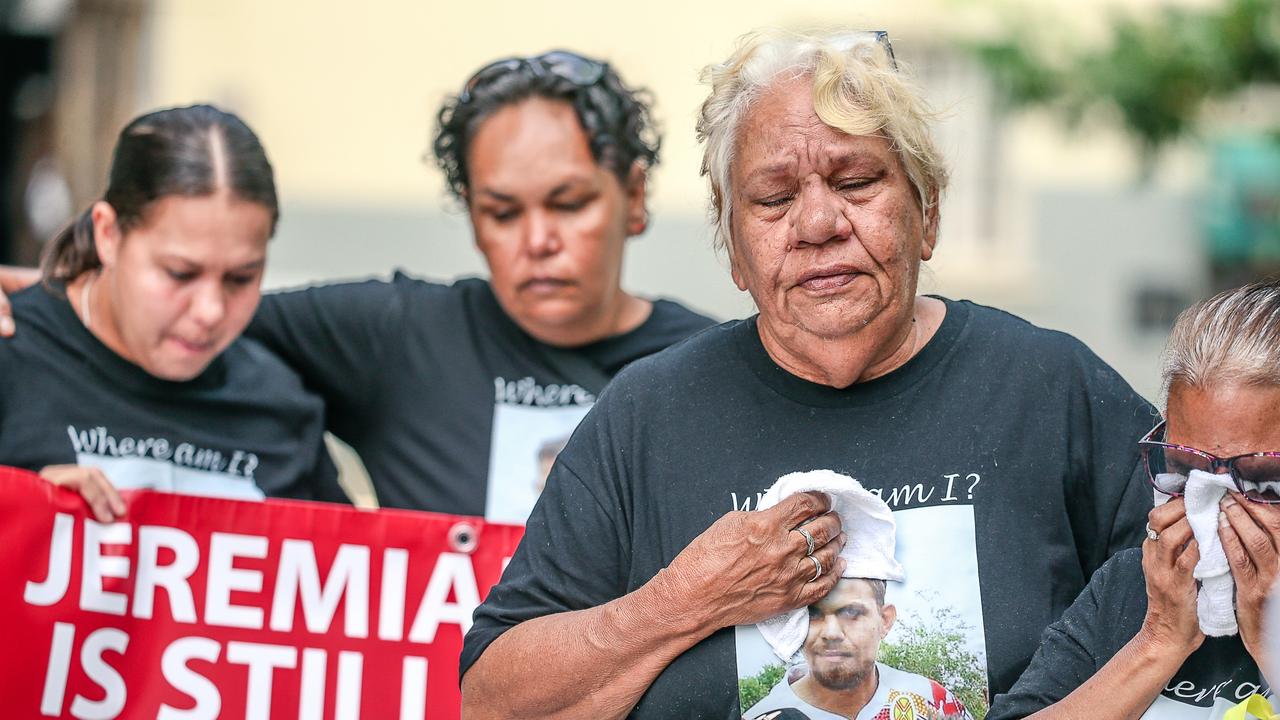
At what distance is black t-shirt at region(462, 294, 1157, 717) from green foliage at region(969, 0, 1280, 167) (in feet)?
20.0

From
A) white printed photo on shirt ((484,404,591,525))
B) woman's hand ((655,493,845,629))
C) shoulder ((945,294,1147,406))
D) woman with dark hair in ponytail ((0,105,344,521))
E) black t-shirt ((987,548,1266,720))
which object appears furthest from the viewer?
white printed photo on shirt ((484,404,591,525))

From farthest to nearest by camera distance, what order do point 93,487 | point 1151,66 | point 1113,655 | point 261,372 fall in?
point 1151,66 → point 261,372 → point 93,487 → point 1113,655

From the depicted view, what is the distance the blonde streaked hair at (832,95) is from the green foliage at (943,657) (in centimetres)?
71

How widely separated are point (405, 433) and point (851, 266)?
1.45 meters

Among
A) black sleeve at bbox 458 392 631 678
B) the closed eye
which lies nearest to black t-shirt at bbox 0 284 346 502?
black sleeve at bbox 458 392 631 678

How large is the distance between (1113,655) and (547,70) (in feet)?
6.56

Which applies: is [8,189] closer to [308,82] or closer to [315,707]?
[308,82]

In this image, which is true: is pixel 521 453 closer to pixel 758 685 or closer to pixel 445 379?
pixel 445 379

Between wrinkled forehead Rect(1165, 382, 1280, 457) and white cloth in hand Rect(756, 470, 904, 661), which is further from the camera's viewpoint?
white cloth in hand Rect(756, 470, 904, 661)

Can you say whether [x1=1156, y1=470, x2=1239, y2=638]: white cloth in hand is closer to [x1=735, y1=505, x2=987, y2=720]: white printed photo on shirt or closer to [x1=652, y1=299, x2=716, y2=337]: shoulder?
[x1=735, y1=505, x2=987, y2=720]: white printed photo on shirt

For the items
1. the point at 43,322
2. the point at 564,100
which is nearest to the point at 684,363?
the point at 564,100

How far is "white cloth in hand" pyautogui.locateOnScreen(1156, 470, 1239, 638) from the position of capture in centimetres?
216

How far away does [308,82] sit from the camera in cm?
1302

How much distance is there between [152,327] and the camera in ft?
10.9
